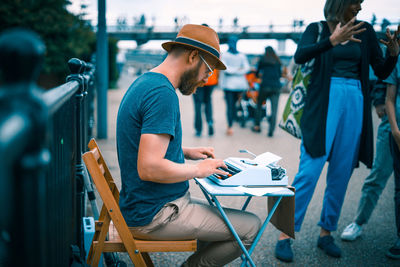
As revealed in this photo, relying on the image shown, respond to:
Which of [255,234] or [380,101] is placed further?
[380,101]

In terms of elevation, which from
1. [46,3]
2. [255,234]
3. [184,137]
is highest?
[46,3]

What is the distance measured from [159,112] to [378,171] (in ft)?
8.69

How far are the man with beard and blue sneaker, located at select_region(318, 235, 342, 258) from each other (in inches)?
53.3

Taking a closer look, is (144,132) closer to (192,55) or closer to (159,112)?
(159,112)

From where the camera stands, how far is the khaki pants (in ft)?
6.95

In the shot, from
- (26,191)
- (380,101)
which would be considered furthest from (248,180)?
(380,101)

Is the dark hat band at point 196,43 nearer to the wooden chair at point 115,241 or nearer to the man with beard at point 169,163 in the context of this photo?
the man with beard at point 169,163

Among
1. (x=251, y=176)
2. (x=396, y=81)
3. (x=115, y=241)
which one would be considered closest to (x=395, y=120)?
(x=396, y=81)

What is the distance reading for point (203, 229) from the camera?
217 cm

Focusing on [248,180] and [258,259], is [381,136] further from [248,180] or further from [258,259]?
[248,180]

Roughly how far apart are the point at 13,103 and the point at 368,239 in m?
3.75

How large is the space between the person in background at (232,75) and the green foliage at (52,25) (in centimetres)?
1029

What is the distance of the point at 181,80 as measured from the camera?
219cm

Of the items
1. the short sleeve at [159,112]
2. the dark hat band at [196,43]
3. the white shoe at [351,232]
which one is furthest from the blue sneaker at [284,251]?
the dark hat band at [196,43]
